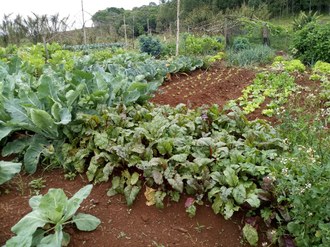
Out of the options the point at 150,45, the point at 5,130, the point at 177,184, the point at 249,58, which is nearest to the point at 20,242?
the point at 177,184

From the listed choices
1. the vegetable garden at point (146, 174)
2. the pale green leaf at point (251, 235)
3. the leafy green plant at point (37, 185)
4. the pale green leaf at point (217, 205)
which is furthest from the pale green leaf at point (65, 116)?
the pale green leaf at point (251, 235)

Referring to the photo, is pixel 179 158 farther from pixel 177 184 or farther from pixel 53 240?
pixel 53 240

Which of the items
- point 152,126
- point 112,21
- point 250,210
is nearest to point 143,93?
point 152,126

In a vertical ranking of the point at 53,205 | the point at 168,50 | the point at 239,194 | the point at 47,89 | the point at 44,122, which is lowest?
the point at 168,50

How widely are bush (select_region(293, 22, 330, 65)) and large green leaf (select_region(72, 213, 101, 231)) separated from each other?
8052mm

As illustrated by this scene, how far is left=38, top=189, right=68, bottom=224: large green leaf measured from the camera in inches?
79.4

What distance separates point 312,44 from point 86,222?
8.92 m

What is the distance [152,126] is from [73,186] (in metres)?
0.83

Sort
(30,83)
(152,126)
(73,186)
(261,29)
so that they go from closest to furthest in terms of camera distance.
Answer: (73,186) → (152,126) → (30,83) → (261,29)

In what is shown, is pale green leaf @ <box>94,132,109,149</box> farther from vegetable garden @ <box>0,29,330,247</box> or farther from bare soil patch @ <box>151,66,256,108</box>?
bare soil patch @ <box>151,66,256,108</box>

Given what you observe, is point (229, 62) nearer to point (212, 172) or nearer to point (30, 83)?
point (30, 83)

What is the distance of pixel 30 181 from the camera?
2768 mm

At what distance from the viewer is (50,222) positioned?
2.06 m

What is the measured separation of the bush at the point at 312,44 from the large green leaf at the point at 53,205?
820cm
